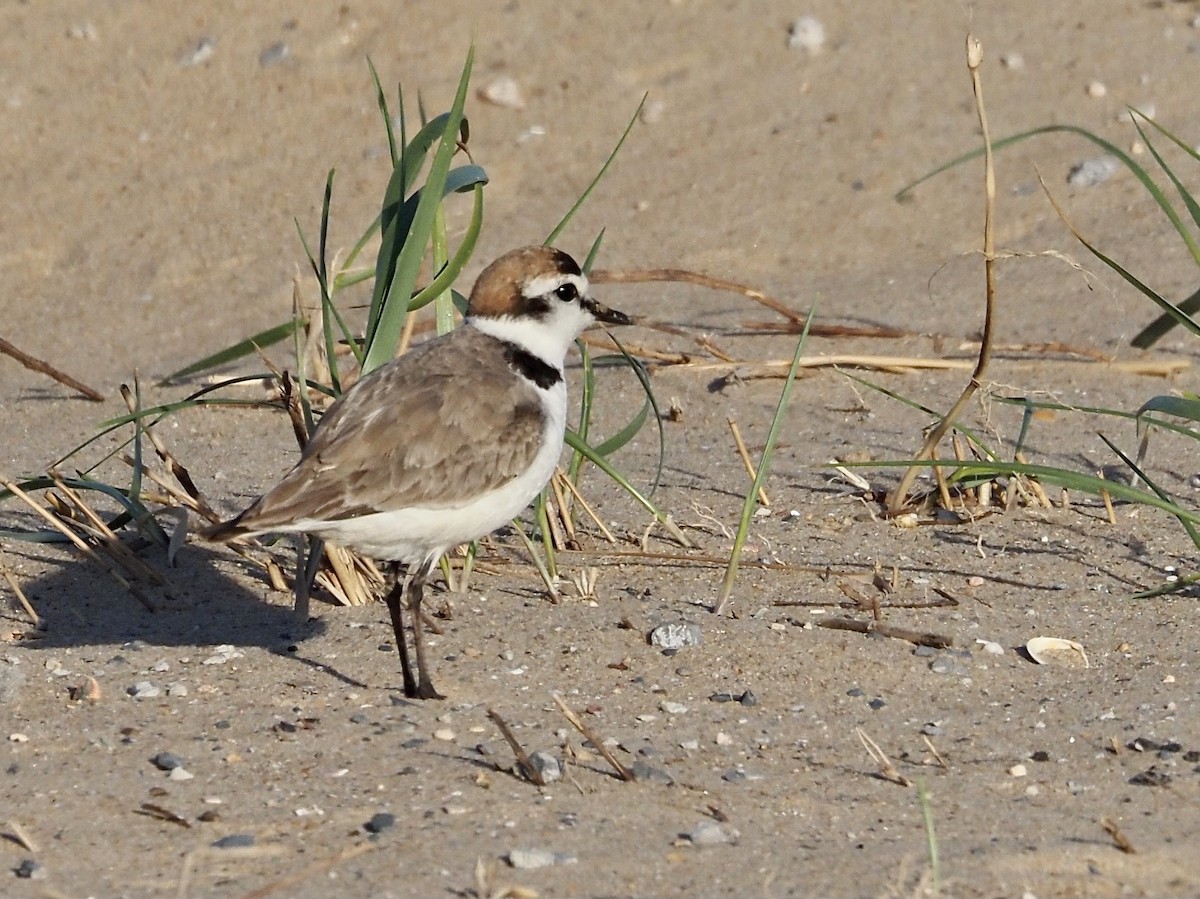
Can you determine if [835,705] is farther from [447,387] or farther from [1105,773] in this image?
[447,387]

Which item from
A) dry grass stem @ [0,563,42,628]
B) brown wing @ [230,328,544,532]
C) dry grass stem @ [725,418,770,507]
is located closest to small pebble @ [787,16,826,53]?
dry grass stem @ [725,418,770,507]

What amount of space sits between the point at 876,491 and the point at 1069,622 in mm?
971

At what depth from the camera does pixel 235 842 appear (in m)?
3.39

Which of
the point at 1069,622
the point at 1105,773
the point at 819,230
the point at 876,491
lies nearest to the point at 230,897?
the point at 1105,773

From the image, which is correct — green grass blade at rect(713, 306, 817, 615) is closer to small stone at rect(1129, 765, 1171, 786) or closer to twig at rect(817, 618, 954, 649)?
twig at rect(817, 618, 954, 649)

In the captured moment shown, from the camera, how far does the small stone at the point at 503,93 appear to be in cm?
886

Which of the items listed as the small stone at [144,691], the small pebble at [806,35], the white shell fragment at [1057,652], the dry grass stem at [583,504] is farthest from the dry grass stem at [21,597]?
the small pebble at [806,35]

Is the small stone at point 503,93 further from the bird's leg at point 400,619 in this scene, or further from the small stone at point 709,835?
the small stone at point 709,835

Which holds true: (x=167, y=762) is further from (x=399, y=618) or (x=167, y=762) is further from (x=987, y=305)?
(x=987, y=305)

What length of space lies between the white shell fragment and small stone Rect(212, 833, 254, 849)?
6.73 ft

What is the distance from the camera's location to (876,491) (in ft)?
17.7

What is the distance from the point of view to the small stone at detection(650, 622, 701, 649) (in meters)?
4.40

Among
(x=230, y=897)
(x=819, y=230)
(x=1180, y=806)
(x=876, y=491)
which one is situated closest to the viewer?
(x=230, y=897)

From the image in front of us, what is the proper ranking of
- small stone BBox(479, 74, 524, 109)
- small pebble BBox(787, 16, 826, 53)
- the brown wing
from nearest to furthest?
the brown wing, small stone BBox(479, 74, 524, 109), small pebble BBox(787, 16, 826, 53)
